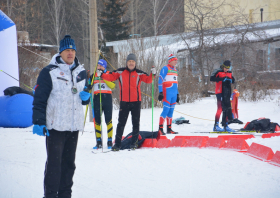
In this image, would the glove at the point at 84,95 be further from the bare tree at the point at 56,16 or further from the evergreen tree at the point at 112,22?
the bare tree at the point at 56,16

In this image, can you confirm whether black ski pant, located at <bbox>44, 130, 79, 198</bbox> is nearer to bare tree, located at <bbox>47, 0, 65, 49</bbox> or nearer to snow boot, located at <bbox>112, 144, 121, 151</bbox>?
snow boot, located at <bbox>112, 144, 121, 151</bbox>

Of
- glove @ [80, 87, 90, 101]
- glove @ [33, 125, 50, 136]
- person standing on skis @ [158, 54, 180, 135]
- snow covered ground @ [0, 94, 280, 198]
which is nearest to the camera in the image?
glove @ [33, 125, 50, 136]

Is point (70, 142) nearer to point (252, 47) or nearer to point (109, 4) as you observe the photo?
point (252, 47)

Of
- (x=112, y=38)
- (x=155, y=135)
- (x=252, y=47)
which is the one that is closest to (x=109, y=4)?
(x=112, y=38)

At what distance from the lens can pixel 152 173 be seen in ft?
12.0

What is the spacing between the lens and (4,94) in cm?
876

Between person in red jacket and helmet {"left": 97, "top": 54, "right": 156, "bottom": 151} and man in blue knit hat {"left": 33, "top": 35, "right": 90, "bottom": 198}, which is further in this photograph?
person in red jacket and helmet {"left": 97, "top": 54, "right": 156, "bottom": 151}

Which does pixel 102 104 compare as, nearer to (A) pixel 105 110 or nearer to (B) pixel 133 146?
(A) pixel 105 110

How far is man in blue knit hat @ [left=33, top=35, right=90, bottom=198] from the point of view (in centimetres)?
258

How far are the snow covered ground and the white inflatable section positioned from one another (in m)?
4.14

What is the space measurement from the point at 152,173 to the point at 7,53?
7423mm

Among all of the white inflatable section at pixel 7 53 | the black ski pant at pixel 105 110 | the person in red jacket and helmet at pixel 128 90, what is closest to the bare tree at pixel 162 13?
the white inflatable section at pixel 7 53

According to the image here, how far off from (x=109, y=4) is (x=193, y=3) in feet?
31.3

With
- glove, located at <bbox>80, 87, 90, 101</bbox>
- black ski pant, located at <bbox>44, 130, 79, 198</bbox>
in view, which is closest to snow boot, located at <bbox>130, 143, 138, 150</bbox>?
black ski pant, located at <bbox>44, 130, 79, 198</bbox>
